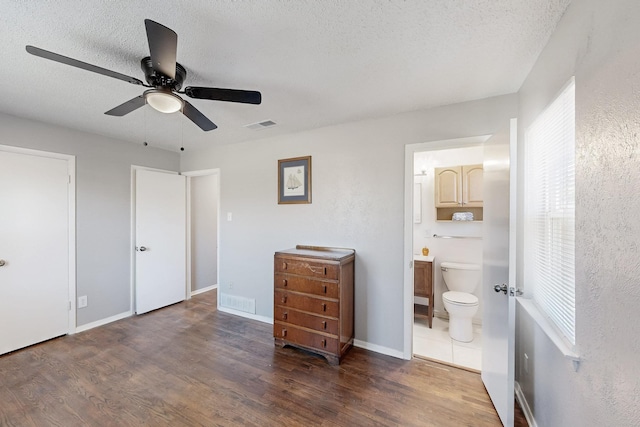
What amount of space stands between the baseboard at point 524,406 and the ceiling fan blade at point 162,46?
117 inches

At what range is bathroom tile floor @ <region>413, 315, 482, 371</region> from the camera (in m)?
2.49

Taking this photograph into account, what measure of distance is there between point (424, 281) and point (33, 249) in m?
4.39

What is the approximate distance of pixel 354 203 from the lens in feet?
9.19

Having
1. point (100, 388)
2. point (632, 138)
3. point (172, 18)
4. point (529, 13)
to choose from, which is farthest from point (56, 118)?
point (632, 138)

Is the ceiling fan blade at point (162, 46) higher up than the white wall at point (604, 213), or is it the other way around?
the ceiling fan blade at point (162, 46)

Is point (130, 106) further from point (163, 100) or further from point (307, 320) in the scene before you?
point (307, 320)

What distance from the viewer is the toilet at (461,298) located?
2.79 m

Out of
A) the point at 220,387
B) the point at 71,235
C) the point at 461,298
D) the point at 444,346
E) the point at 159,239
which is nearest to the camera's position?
the point at 220,387

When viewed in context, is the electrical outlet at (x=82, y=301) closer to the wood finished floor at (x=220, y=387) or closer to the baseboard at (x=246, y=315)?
the wood finished floor at (x=220, y=387)

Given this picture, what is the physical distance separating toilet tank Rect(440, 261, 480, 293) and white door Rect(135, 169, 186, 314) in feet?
12.7

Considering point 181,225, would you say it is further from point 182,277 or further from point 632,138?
point 632,138

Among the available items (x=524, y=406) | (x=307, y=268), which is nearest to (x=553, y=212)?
(x=524, y=406)

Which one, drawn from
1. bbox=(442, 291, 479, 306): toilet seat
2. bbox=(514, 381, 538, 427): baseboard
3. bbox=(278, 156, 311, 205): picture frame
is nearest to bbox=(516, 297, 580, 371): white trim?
bbox=(514, 381, 538, 427): baseboard

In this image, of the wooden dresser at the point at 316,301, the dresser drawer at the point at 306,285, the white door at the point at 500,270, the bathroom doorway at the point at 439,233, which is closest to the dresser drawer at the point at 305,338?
the wooden dresser at the point at 316,301
